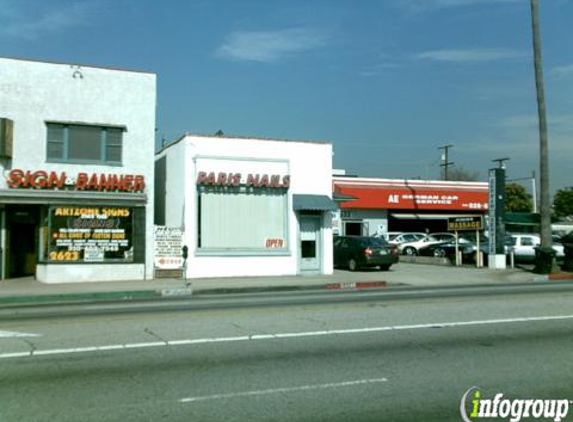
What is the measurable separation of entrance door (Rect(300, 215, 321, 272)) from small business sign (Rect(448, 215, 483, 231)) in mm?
8070

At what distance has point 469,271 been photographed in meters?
27.1

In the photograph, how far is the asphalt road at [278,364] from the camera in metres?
6.42

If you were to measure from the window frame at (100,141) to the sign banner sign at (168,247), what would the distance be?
9.19ft

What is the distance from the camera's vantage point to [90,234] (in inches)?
877

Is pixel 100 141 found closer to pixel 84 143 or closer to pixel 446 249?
pixel 84 143

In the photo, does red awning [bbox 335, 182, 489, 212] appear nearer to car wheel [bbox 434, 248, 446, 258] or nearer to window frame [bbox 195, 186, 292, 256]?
car wheel [bbox 434, 248, 446, 258]

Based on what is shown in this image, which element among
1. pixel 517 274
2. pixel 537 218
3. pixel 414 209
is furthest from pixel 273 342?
pixel 414 209

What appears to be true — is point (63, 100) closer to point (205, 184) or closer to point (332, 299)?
point (205, 184)

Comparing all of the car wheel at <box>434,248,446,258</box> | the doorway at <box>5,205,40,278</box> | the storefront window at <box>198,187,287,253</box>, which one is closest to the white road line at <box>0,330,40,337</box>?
the doorway at <box>5,205,40,278</box>

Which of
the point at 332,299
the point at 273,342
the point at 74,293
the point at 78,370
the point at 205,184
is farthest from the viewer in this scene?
the point at 205,184

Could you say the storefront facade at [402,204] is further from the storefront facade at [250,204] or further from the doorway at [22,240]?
the doorway at [22,240]

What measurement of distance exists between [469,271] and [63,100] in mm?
16874

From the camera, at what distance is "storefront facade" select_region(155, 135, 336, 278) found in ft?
77.8

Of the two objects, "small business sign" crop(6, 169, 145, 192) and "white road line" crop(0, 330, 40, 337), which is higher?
"small business sign" crop(6, 169, 145, 192)
